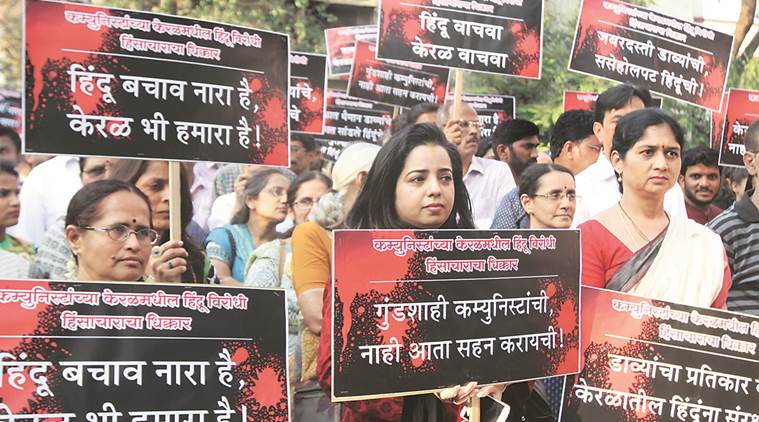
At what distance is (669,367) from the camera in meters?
3.04

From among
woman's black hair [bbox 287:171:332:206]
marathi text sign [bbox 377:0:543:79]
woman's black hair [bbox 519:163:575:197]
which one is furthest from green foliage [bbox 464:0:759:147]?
woman's black hair [bbox 519:163:575:197]

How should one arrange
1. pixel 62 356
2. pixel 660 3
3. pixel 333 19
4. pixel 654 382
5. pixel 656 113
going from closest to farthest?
pixel 62 356, pixel 654 382, pixel 656 113, pixel 660 3, pixel 333 19

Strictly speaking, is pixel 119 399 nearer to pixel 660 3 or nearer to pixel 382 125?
pixel 382 125

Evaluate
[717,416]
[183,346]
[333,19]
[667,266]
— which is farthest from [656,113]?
[333,19]

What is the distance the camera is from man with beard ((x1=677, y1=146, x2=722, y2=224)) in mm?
5574

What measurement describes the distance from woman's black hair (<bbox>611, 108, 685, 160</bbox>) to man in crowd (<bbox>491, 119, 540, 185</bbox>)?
239 centimetres

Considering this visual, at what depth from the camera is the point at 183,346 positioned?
2531 millimetres

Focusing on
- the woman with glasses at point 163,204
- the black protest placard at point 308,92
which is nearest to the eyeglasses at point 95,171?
the woman with glasses at point 163,204

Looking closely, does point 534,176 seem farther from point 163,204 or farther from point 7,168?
point 7,168

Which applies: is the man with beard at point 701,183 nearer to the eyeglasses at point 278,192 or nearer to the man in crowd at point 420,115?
the man in crowd at point 420,115

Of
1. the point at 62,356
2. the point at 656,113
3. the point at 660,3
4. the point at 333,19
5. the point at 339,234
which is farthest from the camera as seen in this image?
the point at 333,19

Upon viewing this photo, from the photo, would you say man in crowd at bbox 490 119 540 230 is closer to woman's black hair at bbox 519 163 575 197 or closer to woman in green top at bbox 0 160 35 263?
woman's black hair at bbox 519 163 575 197

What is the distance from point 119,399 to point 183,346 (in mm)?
210

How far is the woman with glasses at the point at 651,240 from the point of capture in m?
3.13
